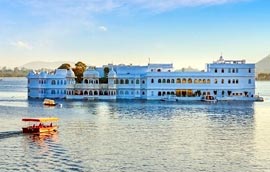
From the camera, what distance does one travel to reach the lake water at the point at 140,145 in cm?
2967

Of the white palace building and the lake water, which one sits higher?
the white palace building

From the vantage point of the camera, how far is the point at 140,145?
120ft

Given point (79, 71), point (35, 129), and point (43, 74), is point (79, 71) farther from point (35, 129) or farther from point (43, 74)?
point (35, 129)

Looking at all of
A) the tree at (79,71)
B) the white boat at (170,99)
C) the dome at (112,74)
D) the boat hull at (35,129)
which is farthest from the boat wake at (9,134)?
the tree at (79,71)

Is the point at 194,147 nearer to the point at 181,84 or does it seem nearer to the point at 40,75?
the point at 181,84

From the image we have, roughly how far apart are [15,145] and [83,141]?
5113mm

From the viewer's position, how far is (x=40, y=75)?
9838 centimetres

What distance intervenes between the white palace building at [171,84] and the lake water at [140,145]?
116 ft

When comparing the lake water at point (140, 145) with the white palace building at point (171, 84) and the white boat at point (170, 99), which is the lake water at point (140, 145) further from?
the white palace building at point (171, 84)

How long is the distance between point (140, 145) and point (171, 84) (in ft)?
186

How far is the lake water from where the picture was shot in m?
29.7

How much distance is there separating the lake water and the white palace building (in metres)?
35.3

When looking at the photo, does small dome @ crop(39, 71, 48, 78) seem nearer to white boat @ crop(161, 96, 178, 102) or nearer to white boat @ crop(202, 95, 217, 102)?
white boat @ crop(161, 96, 178, 102)

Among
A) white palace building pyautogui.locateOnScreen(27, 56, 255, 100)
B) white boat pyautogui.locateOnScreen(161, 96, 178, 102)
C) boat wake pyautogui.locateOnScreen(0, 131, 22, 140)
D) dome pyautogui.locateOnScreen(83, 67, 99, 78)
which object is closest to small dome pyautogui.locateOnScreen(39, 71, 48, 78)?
white palace building pyautogui.locateOnScreen(27, 56, 255, 100)
